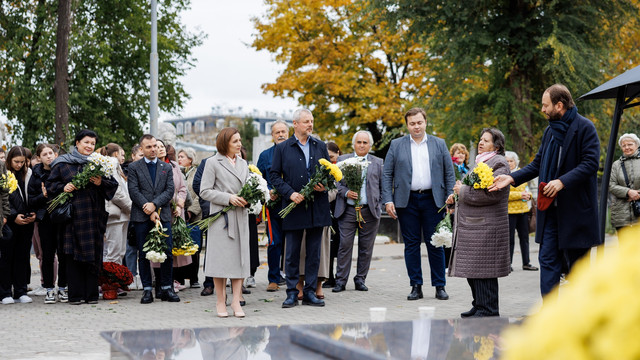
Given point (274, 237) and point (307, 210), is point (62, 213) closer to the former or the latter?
point (274, 237)

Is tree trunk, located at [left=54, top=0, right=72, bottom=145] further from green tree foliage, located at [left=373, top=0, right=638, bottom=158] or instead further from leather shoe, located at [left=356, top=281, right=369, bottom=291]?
leather shoe, located at [left=356, top=281, right=369, bottom=291]

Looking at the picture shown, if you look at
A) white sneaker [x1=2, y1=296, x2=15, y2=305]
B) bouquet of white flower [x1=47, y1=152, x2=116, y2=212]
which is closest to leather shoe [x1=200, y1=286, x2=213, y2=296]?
bouquet of white flower [x1=47, y1=152, x2=116, y2=212]

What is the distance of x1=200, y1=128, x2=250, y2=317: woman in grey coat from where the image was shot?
8344 millimetres

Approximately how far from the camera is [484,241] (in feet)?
24.5

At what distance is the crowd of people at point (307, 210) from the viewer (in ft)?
22.0

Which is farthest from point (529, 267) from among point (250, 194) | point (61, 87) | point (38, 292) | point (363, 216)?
point (61, 87)

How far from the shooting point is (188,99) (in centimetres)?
3553

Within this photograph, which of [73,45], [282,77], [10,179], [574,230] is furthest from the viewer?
[282,77]

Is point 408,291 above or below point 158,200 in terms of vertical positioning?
below

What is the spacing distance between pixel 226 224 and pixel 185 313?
1.32 metres

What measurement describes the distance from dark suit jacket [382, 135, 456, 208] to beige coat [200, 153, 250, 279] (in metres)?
2.14

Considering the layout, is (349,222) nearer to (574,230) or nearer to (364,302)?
(364,302)

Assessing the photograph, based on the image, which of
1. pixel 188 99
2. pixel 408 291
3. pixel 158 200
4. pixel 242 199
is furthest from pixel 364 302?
pixel 188 99

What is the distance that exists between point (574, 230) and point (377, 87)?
77.3ft
